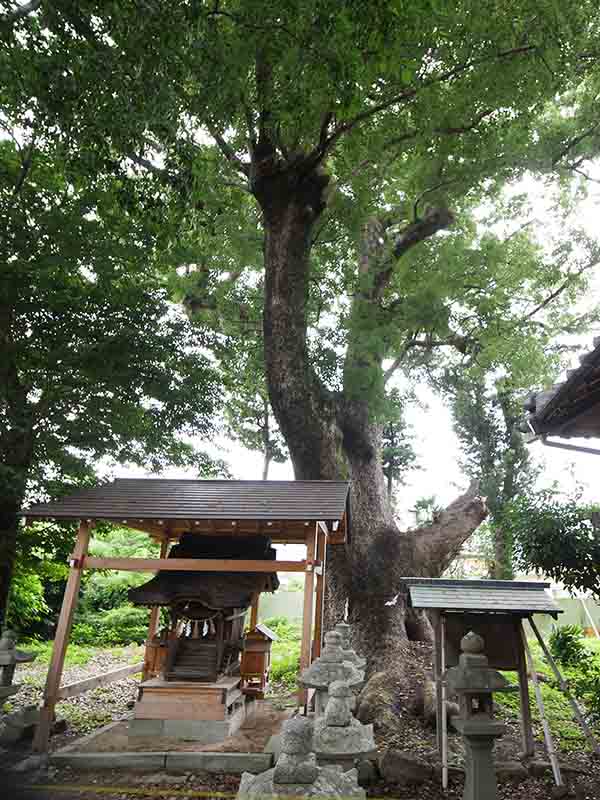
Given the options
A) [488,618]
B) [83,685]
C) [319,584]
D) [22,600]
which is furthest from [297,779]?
[22,600]

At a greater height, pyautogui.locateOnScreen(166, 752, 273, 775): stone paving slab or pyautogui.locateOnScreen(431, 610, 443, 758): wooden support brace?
pyautogui.locateOnScreen(431, 610, 443, 758): wooden support brace

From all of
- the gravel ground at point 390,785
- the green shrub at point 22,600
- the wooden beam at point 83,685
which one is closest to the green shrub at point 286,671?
the wooden beam at point 83,685

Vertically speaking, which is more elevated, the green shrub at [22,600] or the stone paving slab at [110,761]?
the green shrub at [22,600]

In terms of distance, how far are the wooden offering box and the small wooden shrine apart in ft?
0.08

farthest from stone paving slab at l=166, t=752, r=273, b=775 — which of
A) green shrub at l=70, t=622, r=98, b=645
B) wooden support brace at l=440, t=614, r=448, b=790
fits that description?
green shrub at l=70, t=622, r=98, b=645

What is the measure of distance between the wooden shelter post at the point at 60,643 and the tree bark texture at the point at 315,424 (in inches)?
143

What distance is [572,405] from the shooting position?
5496 mm

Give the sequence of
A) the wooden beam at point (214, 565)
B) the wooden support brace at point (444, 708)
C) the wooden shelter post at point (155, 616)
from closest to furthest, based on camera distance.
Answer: the wooden support brace at point (444, 708) < the wooden beam at point (214, 565) < the wooden shelter post at point (155, 616)

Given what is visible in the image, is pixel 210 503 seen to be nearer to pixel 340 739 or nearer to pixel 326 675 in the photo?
pixel 326 675

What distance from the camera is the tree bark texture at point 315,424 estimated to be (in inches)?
329

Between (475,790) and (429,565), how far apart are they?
5807 mm

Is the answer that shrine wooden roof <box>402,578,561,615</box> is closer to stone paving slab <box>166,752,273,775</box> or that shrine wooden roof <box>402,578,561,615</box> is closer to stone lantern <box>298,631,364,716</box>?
stone lantern <box>298,631,364,716</box>

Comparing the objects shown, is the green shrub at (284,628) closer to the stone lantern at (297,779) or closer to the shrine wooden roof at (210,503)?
the shrine wooden roof at (210,503)

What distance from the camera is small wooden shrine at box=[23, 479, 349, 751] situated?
6.35 m
